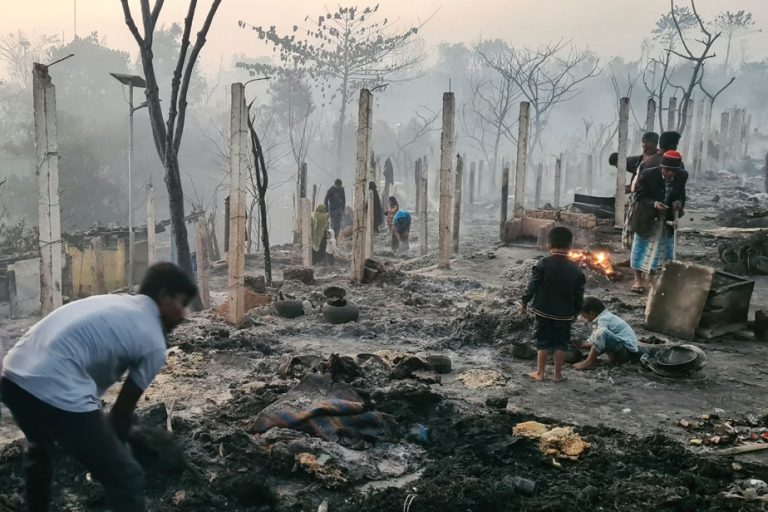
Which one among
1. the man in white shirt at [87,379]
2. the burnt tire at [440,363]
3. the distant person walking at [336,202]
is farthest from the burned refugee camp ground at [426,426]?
the distant person walking at [336,202]

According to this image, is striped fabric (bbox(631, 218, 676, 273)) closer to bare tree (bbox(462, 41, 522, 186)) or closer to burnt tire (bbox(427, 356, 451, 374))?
burnt tire (bbox(427, 356, 451, 374))

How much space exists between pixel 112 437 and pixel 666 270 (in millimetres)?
6800

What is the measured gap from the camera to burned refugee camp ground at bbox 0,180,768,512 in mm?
3916

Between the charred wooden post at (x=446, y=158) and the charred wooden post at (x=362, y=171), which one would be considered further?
the charred wooden post at (x=446, y=158)

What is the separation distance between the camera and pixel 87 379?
2893 millimetres

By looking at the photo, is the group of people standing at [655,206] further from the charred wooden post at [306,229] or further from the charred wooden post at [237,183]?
the charred wooden post at [306,229]

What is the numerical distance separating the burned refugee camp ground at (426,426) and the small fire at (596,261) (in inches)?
88.4

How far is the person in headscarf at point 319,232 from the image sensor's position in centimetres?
1520

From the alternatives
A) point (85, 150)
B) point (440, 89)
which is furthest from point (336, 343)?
point (440, 89)

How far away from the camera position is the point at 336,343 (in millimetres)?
7859

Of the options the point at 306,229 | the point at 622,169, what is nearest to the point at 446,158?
the point at 306,229

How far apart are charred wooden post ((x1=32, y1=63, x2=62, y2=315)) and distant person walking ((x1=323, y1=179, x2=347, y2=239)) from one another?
1085cm

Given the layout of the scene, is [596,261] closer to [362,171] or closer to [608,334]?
[362,171]

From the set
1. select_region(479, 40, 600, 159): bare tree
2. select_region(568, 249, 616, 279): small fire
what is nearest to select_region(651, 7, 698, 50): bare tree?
select_region(479, 40, 600, 159): bare tree
